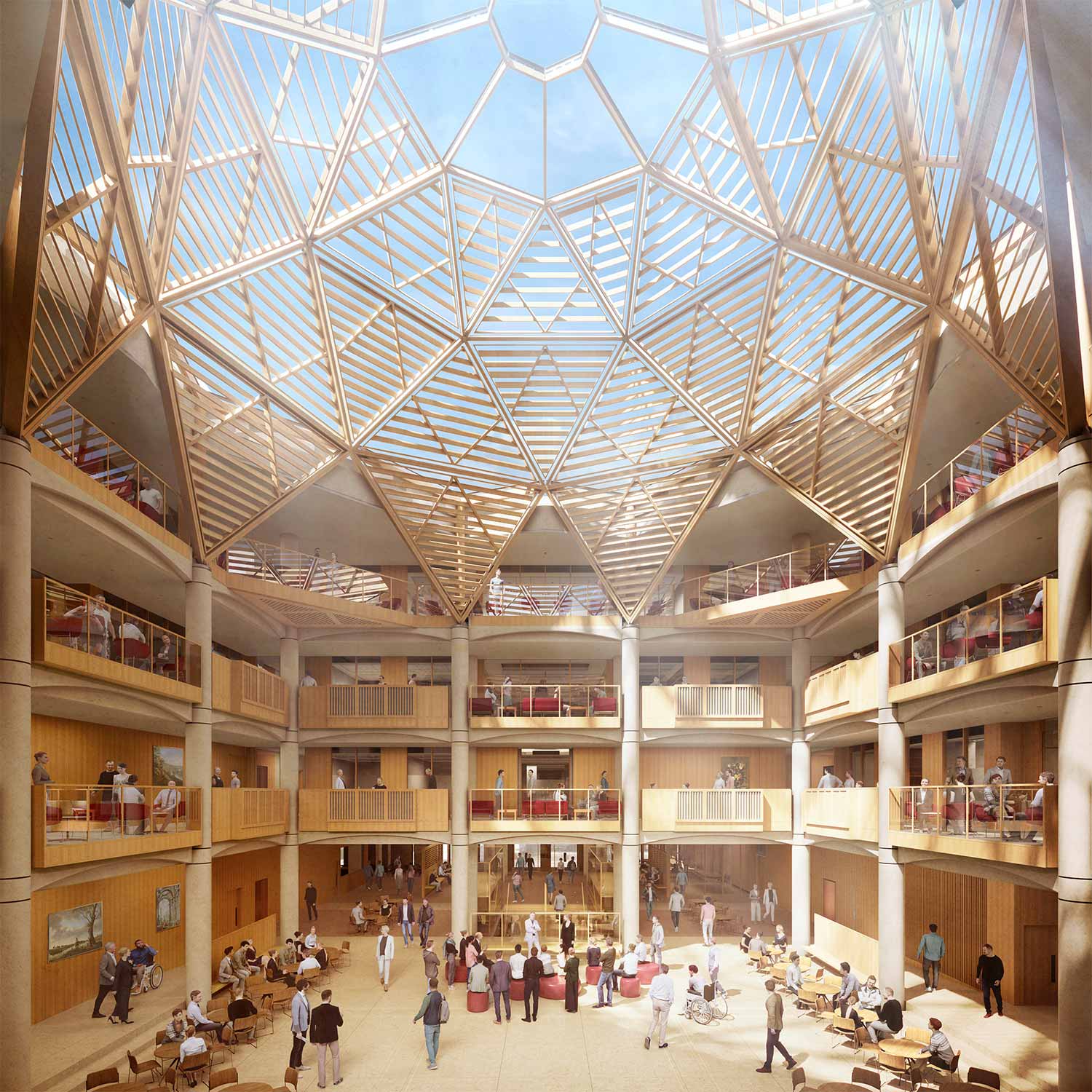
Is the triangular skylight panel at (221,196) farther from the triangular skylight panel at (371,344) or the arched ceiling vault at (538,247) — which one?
the triangular skylight panel at (371,344)

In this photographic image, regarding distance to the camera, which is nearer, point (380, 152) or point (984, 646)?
point (984, 646)

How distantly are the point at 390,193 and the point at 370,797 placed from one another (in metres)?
18.4

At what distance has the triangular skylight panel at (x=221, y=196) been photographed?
56.3ft

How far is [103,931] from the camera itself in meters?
22.9

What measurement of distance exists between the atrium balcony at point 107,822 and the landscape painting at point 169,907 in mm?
5261

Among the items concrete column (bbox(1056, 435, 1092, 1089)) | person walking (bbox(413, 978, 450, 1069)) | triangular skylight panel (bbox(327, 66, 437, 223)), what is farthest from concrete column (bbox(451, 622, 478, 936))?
concrete column (bbox(1056, 435, 1092, 1089))

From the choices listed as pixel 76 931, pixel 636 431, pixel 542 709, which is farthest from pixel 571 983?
pixel 636 431

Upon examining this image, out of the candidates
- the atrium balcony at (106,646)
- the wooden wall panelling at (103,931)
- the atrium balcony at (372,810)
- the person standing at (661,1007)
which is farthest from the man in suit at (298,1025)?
the atrium balcony at (372,810)

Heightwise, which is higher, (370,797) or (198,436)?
(198,436)

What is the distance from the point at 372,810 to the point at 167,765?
641 cm

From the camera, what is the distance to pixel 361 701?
31.0m

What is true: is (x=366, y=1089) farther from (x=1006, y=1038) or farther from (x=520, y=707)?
(x=520, y=707)

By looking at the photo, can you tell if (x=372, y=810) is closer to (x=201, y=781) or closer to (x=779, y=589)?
(x=201, y=781)

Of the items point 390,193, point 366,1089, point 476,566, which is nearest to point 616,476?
point 476,566
